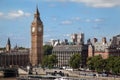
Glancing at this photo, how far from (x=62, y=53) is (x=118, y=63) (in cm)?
4661

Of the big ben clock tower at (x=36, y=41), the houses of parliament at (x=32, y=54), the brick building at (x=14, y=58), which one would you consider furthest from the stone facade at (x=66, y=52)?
the brick building at (x=14, y=58)

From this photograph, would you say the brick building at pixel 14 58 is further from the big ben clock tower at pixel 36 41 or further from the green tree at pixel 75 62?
the green tree at pixel 75 62

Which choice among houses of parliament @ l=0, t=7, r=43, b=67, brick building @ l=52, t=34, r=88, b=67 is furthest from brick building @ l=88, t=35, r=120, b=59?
houses of parliament @ l=0, t=7, r=43, b=67

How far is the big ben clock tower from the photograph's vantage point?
141625mm

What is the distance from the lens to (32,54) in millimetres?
141875

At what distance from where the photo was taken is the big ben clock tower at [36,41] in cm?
14162

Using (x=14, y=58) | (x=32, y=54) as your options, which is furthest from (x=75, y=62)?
(x=14, y=58)

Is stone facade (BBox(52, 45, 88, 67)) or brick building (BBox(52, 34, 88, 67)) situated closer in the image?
brick building (BBox(52, 34, 88, 67))

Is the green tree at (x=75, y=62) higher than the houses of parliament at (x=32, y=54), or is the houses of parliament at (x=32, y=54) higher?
the houses of parliament at (x=32, y=54)

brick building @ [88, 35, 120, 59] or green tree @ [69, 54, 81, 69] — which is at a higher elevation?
brick building @ [88, 35, 120, 59]

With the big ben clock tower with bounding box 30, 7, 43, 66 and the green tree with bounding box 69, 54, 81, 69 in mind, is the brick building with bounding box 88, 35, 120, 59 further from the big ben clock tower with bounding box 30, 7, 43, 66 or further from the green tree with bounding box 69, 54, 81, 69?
the big ben clock tower with bounding box 30, 7, 43, 66

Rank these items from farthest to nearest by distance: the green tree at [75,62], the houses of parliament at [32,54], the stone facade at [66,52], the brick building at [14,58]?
the brick building at [14,58], the houses of parliament at [32,54], the stone facade at [66,52], the green tree at [75,62]

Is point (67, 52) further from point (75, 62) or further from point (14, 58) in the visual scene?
point (14, 58)

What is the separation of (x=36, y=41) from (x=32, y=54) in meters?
4.34
